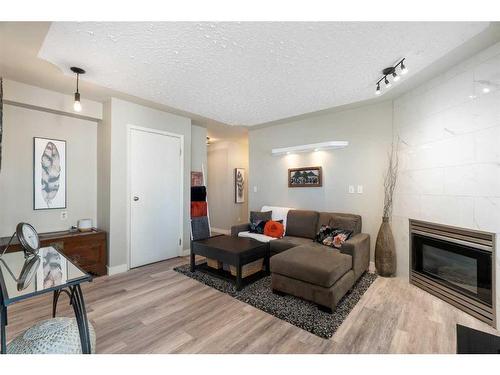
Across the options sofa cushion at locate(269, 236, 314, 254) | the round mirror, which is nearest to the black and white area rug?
sofa cushion at locate(269, 236, 314, 254)

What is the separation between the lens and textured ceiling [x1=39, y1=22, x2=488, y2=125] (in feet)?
5.27

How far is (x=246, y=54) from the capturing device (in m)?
1.92

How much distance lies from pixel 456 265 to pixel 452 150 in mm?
1219

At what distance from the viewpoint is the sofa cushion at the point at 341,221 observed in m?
3.19

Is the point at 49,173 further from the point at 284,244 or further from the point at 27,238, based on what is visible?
the point at 284,244

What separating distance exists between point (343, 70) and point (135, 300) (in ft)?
10.5

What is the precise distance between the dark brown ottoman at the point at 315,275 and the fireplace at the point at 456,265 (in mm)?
958

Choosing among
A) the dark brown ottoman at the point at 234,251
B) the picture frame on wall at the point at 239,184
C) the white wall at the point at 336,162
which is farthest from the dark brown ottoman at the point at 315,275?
the picture frame on wall at the point at 239,184

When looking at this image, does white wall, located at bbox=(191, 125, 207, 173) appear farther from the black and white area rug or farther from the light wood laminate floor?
the light wood laminate floor

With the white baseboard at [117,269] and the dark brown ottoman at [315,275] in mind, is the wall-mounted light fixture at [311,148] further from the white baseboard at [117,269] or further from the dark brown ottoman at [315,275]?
the white baseboard at [117,269]

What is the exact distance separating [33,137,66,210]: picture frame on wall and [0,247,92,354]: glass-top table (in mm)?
1605

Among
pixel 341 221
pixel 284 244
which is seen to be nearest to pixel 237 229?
pixel 284 244

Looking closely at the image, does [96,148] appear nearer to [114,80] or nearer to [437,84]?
[114,80]
